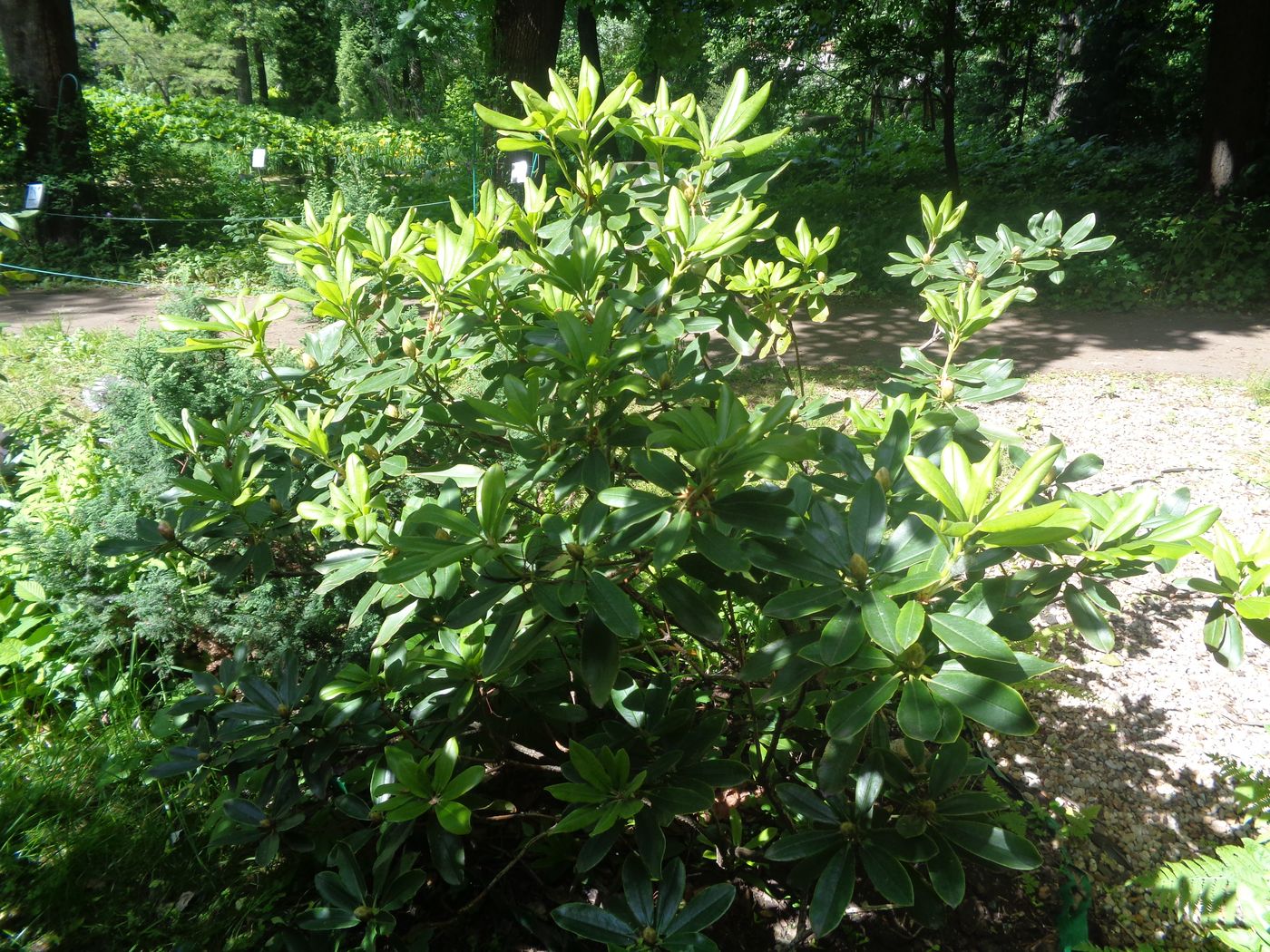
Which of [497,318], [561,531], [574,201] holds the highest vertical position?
[574,201]

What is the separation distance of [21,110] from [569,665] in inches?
478

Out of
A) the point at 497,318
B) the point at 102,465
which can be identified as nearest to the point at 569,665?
the point at 497,318

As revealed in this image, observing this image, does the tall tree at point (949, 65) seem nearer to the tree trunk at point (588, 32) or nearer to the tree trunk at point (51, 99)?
the tree trunk at point (588, 32)

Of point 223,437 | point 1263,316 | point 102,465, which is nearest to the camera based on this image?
point 223,437

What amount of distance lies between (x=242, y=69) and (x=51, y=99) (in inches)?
963

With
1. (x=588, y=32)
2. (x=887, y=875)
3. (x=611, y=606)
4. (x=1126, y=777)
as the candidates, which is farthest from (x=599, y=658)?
(x=588, y=32)

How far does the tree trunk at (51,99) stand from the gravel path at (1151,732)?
1195 centimetres

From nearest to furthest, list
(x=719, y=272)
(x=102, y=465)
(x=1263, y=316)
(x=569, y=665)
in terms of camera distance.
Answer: (x=569, y=665) < (x=719, y=272) < (x=102, y=465) < (x=1263, y=316)

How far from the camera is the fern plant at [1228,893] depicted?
1.25 metres

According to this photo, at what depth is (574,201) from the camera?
1.67m

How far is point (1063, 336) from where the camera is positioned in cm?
662

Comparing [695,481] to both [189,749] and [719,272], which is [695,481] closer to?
[719,272]

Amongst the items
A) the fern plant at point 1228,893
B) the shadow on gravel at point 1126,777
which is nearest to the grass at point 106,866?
the fern plant at point 1228,893

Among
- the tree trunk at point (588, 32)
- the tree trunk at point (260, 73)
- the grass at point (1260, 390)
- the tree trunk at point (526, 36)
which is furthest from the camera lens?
the tree trunk at point (260, 73)
